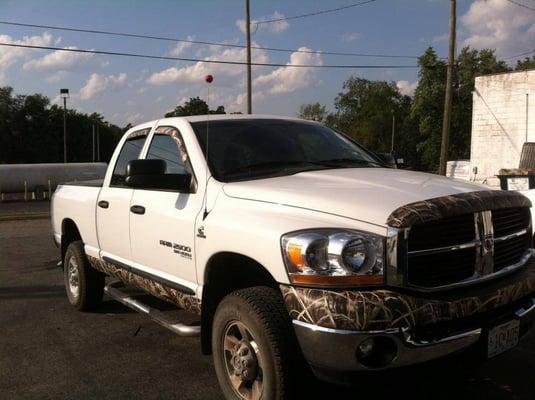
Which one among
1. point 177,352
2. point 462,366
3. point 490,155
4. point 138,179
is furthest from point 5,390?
point 490,155

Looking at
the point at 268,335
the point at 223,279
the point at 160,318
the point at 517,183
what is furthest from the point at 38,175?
the point at 268,335

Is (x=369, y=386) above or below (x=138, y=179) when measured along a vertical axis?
below

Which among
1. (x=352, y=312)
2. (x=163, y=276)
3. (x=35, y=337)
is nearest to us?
(x=352, y=312)

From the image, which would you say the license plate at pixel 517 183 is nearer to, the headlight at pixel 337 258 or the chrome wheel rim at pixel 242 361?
the chrome wheel rim at pixel 242 361

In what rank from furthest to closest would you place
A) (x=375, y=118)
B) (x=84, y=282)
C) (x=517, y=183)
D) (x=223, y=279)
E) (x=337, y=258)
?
(x=375, y=118)
(x=517, y=183)
(x=84, y=282)
(x=223, y=279)
(x=337, y=258)

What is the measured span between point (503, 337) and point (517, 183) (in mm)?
10374

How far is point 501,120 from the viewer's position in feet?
90.0

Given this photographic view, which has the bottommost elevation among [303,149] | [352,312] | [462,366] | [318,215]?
[462,366]

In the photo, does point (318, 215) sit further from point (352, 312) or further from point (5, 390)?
point (5, 390)

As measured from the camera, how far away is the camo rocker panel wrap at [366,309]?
2.71 metres

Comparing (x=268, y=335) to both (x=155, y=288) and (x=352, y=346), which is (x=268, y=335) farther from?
(x=155, y=288)

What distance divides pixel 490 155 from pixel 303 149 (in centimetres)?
2591

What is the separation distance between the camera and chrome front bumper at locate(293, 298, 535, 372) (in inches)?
106

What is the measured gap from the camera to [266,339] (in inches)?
117
